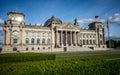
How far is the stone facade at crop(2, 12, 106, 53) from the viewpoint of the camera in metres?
63.0

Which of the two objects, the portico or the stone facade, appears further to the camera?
the portico

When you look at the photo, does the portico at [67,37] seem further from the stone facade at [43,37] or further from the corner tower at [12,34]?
the corner tower at [12,34]

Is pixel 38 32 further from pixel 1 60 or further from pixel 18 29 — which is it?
pixel 1 60

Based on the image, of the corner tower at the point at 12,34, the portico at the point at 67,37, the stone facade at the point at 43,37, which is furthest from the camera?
the portico at the point at 67,37

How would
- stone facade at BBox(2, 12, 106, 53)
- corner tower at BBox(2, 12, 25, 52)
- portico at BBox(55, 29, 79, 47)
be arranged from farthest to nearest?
portico at BBox(55, 29, 79, 47)
stone facade at BBox(2, 12, 106, 53)
corner tower at BBox(2, 12, 25, 52)

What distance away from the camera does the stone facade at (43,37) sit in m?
63.0

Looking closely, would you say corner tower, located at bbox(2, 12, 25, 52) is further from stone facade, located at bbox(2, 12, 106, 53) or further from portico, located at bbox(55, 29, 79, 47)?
portico, located at bbox(55, 29, 79, 47)

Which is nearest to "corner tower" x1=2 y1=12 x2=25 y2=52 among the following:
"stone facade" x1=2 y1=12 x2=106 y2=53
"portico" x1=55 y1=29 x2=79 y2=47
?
"stone facade" x1=2 y1=12 x2=106 y2=53

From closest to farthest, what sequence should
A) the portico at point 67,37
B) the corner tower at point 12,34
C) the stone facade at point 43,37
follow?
the corner tower at point 12,34 → the stone facade at point 43,37 → the portico at point 67,37

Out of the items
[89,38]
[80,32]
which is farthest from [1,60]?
[89,38]

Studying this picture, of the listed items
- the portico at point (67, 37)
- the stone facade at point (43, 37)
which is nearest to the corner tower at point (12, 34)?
the stone facade at point (43, 37)

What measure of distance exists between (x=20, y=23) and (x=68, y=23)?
34.2m

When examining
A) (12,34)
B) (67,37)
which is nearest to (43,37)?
(67,37)

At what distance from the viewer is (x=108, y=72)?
902cm
